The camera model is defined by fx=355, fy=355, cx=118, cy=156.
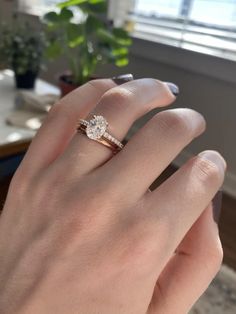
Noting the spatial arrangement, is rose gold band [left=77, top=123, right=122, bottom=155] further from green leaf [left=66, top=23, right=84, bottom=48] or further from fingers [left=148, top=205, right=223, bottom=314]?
green leaf [left=66, top=23, right=84, bottom=48]

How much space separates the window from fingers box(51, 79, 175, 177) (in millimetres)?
953

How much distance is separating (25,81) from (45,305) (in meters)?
0.99

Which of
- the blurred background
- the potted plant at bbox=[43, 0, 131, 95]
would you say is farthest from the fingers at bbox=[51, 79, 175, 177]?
the potted plant at bbox=[43, 0, 131, 95]

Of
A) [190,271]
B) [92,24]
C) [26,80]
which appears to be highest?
[92,24]

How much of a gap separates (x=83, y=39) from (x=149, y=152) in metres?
0.84

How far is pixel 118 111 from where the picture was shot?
314 mm

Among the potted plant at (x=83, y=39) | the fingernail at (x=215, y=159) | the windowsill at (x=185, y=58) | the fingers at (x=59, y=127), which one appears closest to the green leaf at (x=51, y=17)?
the potted plant at (x=83, y=39)

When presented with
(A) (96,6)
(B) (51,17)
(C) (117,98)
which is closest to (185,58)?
(A) (96,6)

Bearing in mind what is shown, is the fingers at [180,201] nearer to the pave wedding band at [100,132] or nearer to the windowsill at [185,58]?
the pave wedding band at [100,132]

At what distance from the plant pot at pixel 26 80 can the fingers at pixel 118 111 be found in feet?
2.93

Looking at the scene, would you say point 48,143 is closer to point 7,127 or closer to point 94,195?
point 94,195

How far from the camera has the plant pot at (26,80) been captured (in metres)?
1.16

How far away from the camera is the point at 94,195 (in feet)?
0.95

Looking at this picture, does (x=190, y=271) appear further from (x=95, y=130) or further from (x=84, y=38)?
(x=84, y=38)
